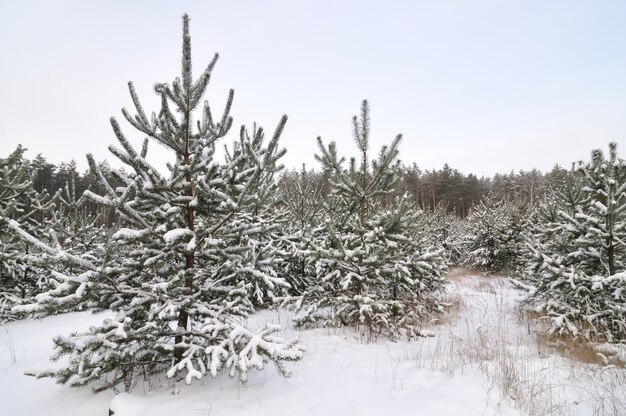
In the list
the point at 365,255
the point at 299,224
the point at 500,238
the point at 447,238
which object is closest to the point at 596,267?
the point at 365,255

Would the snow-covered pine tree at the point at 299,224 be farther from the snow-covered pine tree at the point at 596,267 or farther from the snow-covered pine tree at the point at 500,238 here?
the snow-covered pine tree at the point at 500,238

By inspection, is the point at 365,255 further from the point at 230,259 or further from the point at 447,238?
the point at 447,238

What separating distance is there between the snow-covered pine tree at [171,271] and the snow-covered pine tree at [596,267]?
495 cm

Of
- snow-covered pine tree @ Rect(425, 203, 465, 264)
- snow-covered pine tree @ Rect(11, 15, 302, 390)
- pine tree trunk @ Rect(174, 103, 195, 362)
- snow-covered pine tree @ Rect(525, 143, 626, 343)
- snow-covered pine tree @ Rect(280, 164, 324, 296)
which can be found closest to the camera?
snow-covered pine tree @ Rect(11, 15, 302, 390)

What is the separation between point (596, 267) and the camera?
578 cm

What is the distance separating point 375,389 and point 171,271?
2528 millimetres

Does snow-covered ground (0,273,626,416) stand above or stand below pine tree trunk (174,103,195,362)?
below

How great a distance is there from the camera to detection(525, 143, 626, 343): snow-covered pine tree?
16.7 feet

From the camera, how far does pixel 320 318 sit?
637 cm

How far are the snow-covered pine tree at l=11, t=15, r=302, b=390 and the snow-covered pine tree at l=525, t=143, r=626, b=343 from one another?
4.95 m

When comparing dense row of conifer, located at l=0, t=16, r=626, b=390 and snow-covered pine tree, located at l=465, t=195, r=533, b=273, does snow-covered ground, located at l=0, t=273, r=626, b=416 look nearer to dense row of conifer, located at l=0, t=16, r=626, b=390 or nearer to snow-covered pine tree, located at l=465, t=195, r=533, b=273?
dense row of conifer, located at l=0, t=16, r=626, b=390

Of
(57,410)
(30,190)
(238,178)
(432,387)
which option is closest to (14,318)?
(30,190)

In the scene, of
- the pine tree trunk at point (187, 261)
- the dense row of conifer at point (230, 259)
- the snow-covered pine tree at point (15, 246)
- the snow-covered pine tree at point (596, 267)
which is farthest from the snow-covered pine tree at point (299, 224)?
the snow-covered pine tree at point (15, 246)

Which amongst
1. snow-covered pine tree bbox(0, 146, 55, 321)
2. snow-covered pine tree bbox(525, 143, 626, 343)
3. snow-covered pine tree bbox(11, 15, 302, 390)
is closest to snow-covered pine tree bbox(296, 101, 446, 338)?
snow-covered pine tree bbox(525, 143, 626, 343)
